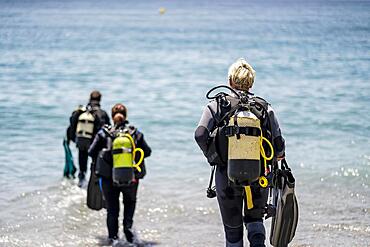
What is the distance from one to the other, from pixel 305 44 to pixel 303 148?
1269 inches

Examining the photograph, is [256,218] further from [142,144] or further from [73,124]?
[73,124]

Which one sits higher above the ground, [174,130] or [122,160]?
[122,160]

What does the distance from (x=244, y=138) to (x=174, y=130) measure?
1211 centimetres

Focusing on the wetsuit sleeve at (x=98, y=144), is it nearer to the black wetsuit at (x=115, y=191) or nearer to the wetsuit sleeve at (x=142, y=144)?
the black wetsuit at (x=115, y=191)

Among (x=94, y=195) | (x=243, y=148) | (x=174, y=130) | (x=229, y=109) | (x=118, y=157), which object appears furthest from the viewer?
(x=174, y=130)

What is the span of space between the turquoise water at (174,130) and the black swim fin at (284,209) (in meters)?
2.00

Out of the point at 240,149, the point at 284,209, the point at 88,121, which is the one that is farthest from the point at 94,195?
the point at 240,149

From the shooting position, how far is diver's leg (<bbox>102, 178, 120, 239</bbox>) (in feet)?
26.2

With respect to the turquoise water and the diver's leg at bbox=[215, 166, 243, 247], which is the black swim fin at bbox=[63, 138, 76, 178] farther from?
the diver's leg at bbox=[215, 166, 243, 247]

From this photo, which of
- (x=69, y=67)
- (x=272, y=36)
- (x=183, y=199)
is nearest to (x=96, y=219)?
(x=183, y=199)

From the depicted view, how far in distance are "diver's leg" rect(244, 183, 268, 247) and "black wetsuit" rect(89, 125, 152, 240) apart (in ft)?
7.29

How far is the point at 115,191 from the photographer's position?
8.06 m

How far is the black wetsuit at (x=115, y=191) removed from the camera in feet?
25.8

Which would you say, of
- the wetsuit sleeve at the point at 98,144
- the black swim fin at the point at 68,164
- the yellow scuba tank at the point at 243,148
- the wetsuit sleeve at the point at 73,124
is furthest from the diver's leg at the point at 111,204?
the black swim fin at the point at 68,164
